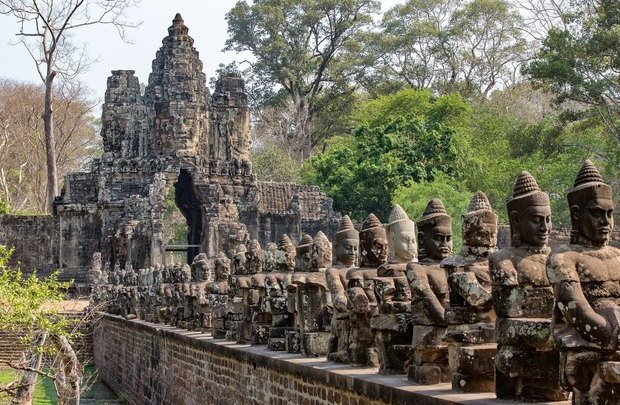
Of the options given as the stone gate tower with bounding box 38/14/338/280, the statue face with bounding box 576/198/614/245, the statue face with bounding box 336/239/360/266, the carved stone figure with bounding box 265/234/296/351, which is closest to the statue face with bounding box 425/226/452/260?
the statue face with bounding box 336/239/360/266

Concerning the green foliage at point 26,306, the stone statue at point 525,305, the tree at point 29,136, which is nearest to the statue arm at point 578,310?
the stone statue at point 525,305

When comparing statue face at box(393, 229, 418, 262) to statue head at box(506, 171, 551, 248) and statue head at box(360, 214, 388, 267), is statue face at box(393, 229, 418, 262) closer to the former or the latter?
statue head at box(360, 214, 388, 267)

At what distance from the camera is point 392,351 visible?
8.53 m

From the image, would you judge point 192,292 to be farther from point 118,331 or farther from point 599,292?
point 599,292

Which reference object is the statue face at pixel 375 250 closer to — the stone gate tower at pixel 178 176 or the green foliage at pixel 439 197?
the green foliage at pixel 439 197

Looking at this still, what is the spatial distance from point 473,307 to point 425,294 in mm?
760

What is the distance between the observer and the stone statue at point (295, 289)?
11.3m

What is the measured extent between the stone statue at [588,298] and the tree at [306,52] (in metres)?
52.1

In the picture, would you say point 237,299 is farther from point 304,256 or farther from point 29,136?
point 29,136

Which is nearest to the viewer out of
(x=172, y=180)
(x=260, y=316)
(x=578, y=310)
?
(x=578, y=310)

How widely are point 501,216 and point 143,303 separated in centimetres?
1889

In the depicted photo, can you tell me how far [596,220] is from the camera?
6.01 meters

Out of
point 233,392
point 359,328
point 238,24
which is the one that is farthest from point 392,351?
point 238,24

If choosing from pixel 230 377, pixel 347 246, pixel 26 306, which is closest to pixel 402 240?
pixel 347 246
